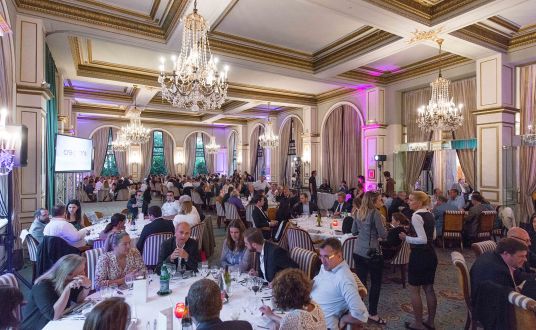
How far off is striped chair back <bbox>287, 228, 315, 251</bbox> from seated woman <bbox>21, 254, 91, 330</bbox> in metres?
2.59

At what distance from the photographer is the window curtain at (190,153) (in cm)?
1947

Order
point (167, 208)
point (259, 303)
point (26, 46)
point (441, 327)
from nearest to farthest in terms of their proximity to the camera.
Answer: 1. point (259, 303)
2. point (441, 327)
3. point (26, 46)
4. point (167, 208)

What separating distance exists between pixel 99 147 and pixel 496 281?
1796 cm

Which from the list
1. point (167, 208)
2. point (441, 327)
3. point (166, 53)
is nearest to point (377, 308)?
point (441, 327)

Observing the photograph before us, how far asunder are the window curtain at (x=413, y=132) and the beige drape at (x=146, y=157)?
14.1m

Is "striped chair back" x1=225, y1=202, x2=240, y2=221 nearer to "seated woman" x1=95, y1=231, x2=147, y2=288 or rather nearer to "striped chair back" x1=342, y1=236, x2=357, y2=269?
"striped chair back" x1=342, y1=236, x2=357, y2=269

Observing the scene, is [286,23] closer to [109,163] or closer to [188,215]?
[188,215]

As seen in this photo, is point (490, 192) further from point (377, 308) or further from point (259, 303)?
point (259, 303)

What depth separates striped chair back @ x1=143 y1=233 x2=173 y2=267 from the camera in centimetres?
417

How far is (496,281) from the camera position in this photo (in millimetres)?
2541

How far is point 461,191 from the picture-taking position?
7738 millimetres

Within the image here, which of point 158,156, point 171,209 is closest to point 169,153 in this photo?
point 158,156

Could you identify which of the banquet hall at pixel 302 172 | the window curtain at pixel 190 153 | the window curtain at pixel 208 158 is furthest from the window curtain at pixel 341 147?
the window curtain at pixel 190 153

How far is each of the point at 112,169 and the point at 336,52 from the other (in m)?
14.7
